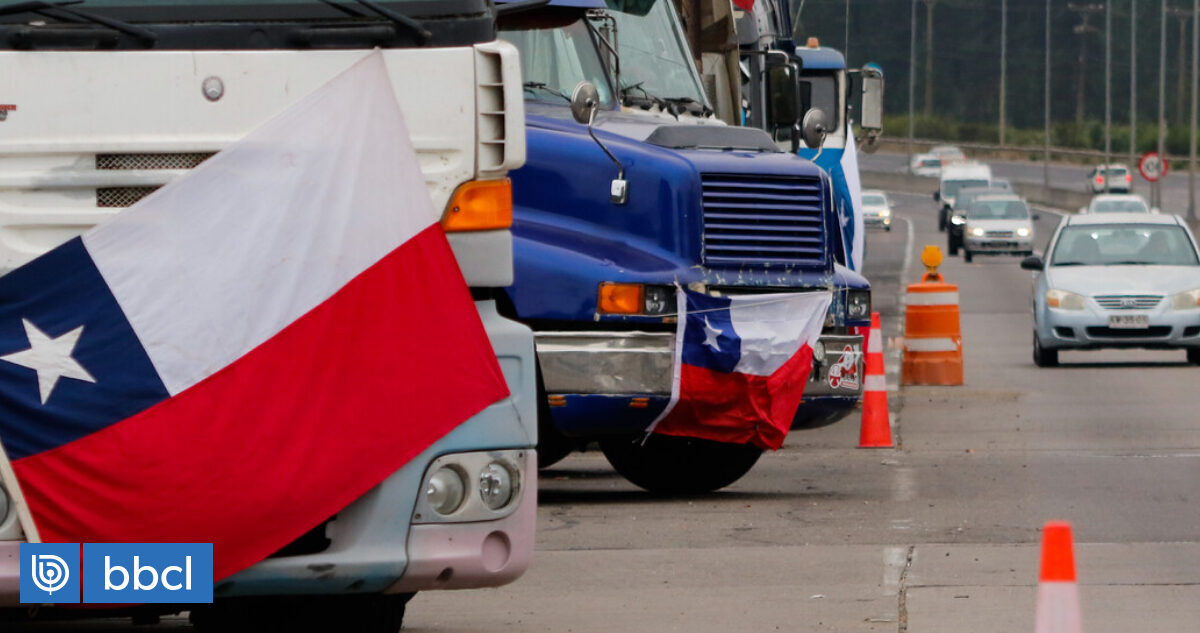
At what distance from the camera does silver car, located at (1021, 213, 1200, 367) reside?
81.8 feet

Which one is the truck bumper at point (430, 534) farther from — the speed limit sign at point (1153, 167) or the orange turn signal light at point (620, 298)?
the speed limit sign at point (1153, 167)

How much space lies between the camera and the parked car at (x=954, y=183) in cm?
8325

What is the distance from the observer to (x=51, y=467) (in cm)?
623

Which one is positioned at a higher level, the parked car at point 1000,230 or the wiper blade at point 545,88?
the wiper blade at point 545,88

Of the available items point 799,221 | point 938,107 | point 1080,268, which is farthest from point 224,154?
point 938,107

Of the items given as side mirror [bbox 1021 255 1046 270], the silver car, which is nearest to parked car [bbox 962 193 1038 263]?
the silver car

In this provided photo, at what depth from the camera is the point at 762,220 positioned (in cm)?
1265

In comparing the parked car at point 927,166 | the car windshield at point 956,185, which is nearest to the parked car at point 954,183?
the car windshield at point 956,185

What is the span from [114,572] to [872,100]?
1442cm

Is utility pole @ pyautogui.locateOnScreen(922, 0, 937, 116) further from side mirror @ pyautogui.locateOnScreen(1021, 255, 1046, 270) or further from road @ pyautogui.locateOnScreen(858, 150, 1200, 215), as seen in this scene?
side mirror @ pyautogui.locateOnScreen(1021, 255, 1046, 270)

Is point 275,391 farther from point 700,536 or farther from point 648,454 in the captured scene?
point 648,454

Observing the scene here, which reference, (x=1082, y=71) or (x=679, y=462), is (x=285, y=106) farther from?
(x=1082, y=71)

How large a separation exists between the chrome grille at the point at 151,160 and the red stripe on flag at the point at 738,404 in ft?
19.8

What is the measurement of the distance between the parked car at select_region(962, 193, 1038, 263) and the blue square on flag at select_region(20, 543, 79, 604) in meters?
55.9
